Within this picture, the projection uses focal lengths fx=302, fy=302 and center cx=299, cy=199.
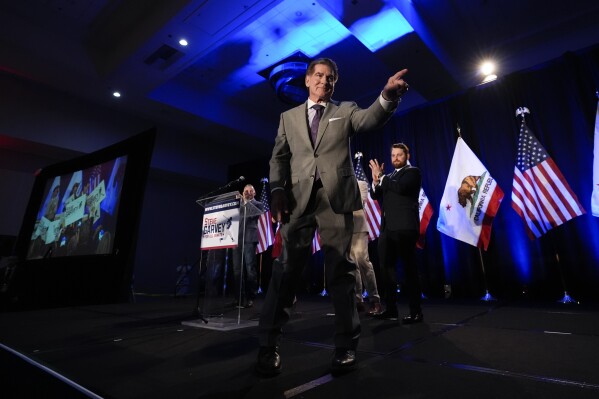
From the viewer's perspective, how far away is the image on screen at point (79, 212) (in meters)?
5.56

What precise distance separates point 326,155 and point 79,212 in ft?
20.8

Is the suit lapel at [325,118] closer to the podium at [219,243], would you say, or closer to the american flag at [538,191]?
the podium at [219,243]

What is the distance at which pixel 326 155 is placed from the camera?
140 cm

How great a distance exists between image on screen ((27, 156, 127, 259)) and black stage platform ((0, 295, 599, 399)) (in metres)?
3.50

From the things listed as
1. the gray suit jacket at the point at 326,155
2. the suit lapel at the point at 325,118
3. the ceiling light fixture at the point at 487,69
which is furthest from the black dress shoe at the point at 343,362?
the ceiling light fixture at the point at 487,69

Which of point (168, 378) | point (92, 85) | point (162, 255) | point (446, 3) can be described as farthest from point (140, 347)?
point (162, 255)

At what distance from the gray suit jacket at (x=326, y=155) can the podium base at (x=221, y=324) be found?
1.45m

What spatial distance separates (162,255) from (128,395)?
325 inches

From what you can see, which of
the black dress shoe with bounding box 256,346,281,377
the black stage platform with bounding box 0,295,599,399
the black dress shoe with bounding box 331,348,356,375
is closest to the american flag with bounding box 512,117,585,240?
the black stage platform with bounding box 0,295,599,399

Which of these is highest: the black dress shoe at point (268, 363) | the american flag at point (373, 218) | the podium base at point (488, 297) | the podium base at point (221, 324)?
the american flag at point (373, 218)

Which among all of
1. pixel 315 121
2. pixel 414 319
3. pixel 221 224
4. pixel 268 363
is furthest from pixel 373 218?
pixel 268 363

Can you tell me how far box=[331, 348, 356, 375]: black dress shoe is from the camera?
1189mm

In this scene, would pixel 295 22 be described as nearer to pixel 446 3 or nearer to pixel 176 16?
pixel 176 16

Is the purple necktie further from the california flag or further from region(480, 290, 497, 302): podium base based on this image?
region(480, 290, 497, 302): podium base
